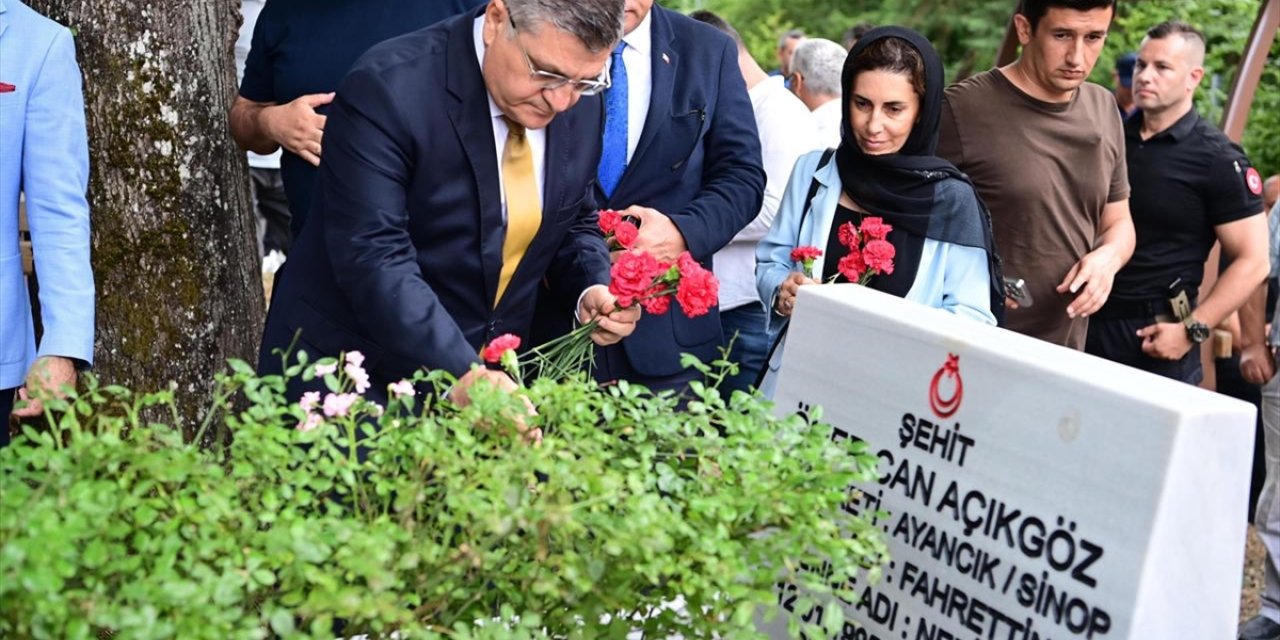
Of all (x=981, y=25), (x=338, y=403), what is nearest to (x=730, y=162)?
(x=338, y=403)

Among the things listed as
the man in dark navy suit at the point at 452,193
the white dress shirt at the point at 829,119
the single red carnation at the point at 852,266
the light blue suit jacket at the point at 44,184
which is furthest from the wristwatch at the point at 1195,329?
the light blue suit jacket at the point at 44,184

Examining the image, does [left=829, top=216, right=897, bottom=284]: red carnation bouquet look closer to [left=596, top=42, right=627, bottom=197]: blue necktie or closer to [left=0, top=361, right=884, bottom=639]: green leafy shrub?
[left=596, top=42, right=627, bottom=197]: blue necktie

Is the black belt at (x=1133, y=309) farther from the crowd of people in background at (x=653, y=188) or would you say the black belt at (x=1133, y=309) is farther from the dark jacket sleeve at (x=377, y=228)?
the dark jacket sleeve at (x=377, y=228)

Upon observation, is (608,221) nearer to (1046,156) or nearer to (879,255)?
(879,255)

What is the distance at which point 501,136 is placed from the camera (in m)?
2.95

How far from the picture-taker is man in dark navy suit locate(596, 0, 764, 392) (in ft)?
12.8

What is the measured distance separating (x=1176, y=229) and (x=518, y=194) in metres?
3.06

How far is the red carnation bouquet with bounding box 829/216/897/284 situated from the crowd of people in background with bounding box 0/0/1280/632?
2 centimetres

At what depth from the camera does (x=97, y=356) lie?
13.6 feet

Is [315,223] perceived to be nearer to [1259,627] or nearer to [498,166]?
[498,166]

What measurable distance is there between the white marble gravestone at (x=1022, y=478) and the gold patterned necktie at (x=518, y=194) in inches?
24.6

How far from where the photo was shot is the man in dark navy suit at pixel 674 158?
390 centimetres

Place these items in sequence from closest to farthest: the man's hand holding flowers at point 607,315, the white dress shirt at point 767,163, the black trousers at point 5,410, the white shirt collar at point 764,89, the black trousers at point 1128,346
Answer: the man's hand holding flowers at point 607,315
the black trousers at point 5,410
the white dress shirt at point 767,163
the white shirt collar at point 764,89
the black trousers at point 1128,346

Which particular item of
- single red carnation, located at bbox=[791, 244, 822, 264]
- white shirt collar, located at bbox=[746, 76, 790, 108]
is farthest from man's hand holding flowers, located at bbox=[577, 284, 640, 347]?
white shirt collar, located at bbox=[746, 76, 790, 108]
